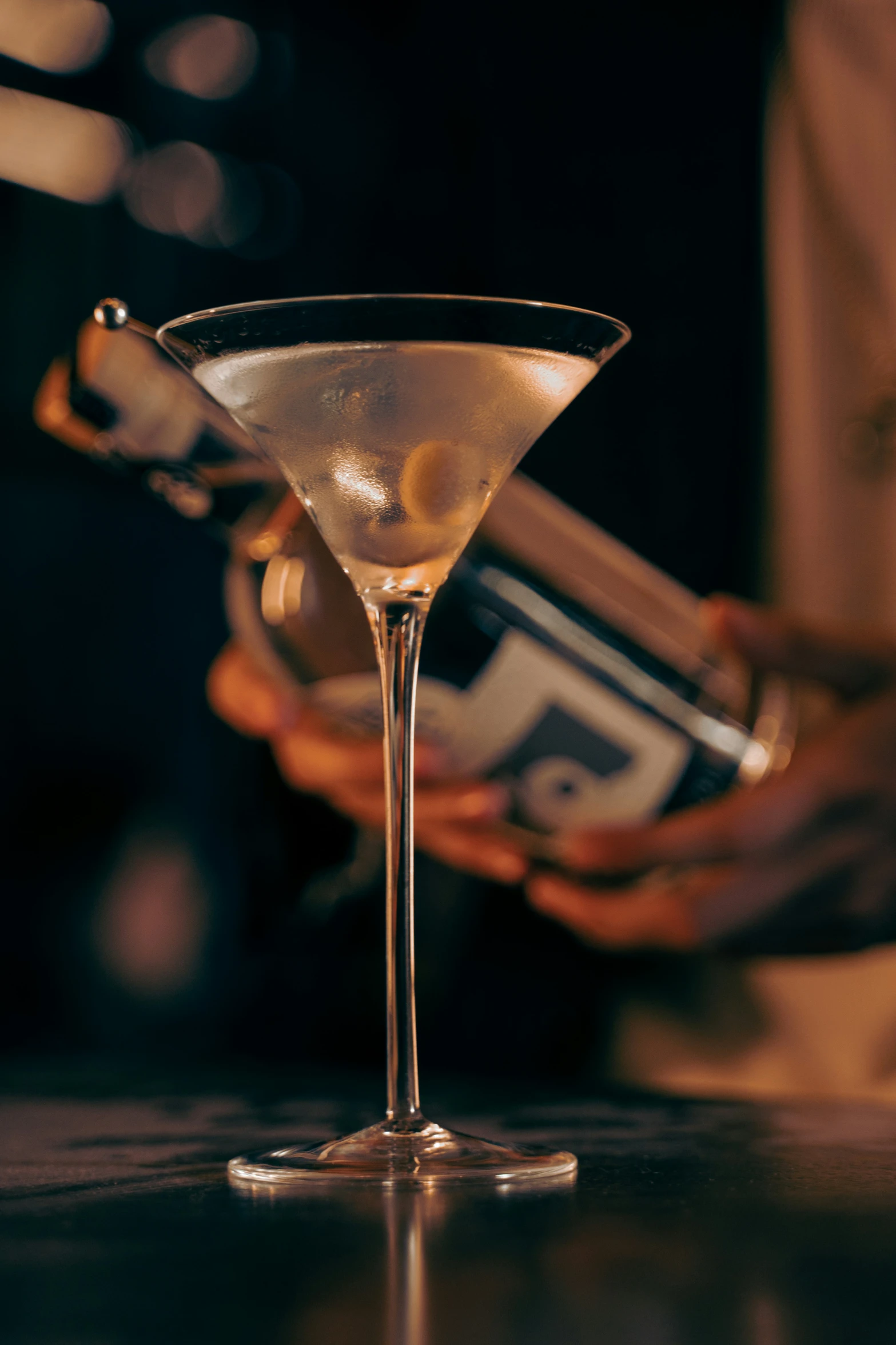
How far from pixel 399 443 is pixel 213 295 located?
1344 millimetres

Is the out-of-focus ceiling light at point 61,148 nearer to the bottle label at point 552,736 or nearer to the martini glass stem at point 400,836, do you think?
the bottle label at point 552,736

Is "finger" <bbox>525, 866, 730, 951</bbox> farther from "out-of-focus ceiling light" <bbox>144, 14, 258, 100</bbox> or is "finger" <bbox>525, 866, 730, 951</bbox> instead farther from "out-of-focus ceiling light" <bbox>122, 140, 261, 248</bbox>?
"out-of-focus ceiling light" <bbox>144, 14, 258, 100</bbox>

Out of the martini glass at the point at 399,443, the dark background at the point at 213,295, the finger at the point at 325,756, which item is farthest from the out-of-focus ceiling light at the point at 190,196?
the martini glass at the point at 399,443

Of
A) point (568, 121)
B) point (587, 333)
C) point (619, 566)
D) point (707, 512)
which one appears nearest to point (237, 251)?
point (568, 121)

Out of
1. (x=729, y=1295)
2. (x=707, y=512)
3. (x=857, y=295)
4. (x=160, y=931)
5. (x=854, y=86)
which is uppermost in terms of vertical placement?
(x=854, y=86)

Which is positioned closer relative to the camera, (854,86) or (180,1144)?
(180,1144)

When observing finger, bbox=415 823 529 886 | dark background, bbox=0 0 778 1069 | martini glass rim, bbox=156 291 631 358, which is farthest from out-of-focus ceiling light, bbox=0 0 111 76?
Result: martini glass rim, bbox=156 291 631 358

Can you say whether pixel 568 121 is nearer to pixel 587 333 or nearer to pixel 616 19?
pixel 616 19

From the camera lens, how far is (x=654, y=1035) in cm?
122

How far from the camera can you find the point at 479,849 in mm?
1059

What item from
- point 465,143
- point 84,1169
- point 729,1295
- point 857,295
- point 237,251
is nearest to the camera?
point 729,1295

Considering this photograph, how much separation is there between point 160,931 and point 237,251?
88cm

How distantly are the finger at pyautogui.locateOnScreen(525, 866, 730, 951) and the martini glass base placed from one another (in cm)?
51

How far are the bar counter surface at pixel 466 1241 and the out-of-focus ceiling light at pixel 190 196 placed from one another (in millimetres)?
1325
